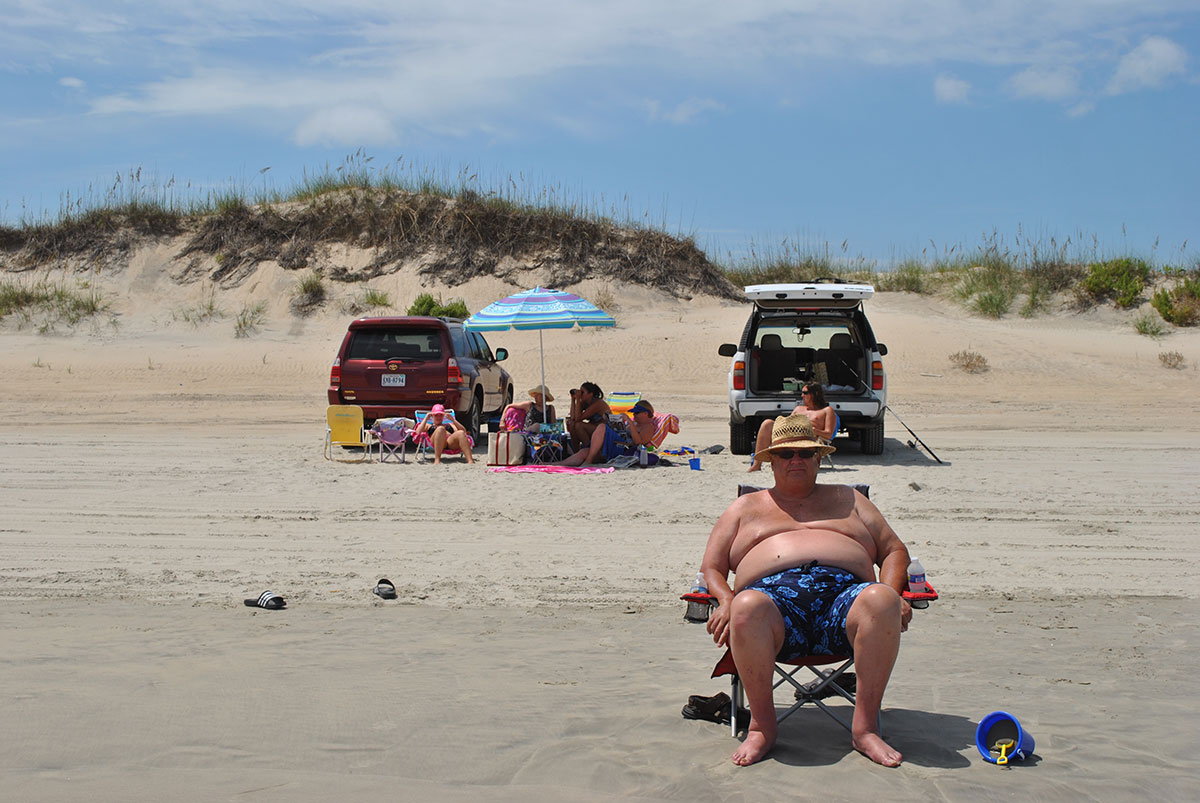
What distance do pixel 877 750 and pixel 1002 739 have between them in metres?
0.46

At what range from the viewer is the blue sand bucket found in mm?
4070

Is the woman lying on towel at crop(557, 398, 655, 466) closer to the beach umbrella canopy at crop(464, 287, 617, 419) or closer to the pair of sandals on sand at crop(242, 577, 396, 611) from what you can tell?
the beach umbrella canopy at crop(464, 287, 617, 419)

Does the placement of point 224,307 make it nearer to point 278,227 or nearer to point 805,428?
point 278,227

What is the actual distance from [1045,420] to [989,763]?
48.3 feet

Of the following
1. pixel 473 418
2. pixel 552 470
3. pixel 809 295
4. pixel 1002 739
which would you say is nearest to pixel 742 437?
pixel 809 295

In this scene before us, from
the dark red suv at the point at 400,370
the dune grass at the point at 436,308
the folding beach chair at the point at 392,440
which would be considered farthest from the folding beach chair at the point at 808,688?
the dune grass at the point at 436,308

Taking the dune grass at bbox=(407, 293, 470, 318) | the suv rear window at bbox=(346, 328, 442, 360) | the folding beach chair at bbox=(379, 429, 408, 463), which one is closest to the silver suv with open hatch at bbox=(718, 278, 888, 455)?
the suv rear window at bbox=(346, 328, 442, 360)

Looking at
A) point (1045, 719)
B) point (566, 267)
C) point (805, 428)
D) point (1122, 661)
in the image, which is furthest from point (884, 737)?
point (566, 267)

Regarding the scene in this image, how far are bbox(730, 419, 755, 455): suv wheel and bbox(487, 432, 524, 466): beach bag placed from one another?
267cm

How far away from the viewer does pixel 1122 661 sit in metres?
5.34

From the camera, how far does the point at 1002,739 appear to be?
4.09 meters

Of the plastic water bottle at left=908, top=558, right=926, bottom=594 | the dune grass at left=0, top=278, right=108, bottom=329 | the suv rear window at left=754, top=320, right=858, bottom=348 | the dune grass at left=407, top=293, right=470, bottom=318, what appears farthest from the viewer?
the dune grass at left=0, top=278, right=108, bottom=329

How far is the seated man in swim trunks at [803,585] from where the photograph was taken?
4.07m

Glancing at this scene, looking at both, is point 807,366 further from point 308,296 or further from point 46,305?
point 46,305
